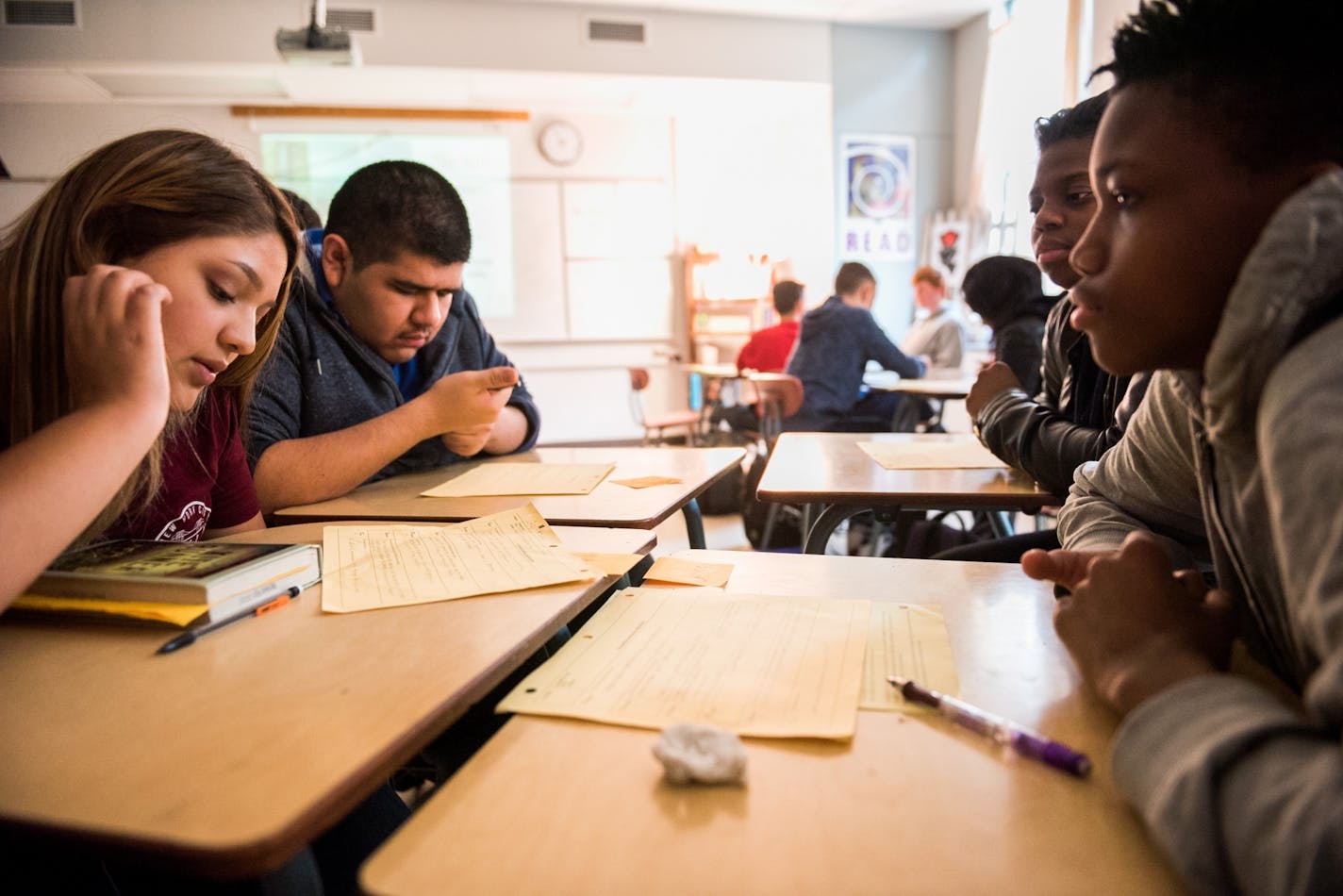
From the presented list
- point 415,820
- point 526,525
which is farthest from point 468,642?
point 526,525

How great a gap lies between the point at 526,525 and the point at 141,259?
0.57 m

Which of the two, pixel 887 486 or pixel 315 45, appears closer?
pixel 887 486

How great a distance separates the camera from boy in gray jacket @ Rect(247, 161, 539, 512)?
156 cm

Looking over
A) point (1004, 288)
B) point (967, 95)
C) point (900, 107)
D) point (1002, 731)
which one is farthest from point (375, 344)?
point (967, 95)

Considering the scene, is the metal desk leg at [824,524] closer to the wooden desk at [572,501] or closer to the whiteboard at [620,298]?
the wooden desk at [572,501]

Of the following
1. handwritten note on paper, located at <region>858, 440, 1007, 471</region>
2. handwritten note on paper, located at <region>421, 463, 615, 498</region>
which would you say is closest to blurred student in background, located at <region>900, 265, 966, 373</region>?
handwritten note on paper, located at <region>858, 440, 1007, 471</region>

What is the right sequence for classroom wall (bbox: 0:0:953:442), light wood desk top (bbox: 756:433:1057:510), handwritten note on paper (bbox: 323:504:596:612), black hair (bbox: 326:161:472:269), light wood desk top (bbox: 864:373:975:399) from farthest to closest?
classroom wall (bbox: 0:0:953:442), light wood desk top (bbox: 864:373:975:399), black hair (bbox: 326:161:472:269), light wood desk top (bbox: 756:433:1057:510), handwritten note on paper (bbox: 323:504:596:612)

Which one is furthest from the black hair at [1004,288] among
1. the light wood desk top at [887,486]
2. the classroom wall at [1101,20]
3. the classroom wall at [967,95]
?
the classroom wall at [967,95]

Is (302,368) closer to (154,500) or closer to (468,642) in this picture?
(154,500)

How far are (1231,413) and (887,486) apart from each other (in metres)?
0.99

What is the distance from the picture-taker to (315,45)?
4.98 metres

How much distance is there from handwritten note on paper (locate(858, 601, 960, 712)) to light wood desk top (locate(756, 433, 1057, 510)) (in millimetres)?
611

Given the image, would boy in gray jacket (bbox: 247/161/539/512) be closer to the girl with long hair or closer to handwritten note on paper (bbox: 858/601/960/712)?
the girl with long hair

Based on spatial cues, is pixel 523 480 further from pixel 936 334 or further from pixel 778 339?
pixel 936 334
